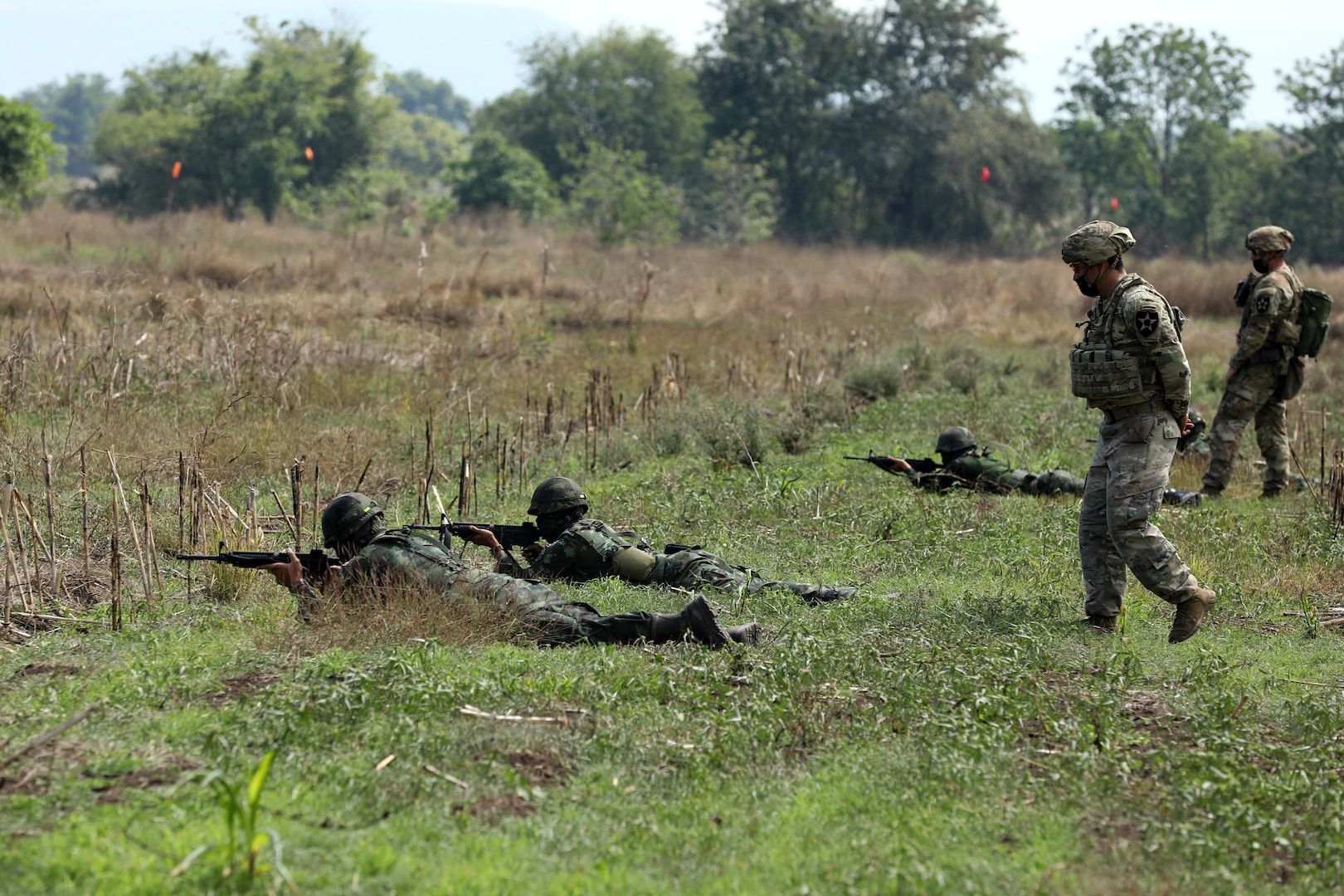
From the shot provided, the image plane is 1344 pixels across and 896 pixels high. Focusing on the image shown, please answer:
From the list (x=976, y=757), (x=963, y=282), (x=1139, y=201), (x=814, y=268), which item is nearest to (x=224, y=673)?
(x=976, y=757)

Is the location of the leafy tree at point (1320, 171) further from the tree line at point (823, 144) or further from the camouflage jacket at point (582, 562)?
the camouflage jacket at point (582, 562)

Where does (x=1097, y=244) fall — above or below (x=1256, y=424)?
above

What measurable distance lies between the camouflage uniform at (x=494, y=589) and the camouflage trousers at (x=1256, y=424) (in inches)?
213

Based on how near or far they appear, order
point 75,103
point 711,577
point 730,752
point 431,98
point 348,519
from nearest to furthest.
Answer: point 730,752, point 348,519, point 711,577, point 75,103, point 431,98

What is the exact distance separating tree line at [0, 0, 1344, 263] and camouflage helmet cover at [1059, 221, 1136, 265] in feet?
89.9

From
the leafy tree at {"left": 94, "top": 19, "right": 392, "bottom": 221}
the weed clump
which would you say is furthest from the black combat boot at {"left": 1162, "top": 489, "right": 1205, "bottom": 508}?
the leafy tree at {"left": 94, "top": 19, "right": 392, "bottom": 221}

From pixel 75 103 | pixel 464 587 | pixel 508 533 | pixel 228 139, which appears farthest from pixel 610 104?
pixel 75 103

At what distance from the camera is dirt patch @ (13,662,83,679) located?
462 cm

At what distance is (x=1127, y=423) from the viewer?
5.44 metres

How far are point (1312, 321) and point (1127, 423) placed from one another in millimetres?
4051

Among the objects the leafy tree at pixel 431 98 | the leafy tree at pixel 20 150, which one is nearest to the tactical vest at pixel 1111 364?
the leafy tree at pixel 20 150

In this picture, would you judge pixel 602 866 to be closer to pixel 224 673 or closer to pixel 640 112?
pixel 224 673

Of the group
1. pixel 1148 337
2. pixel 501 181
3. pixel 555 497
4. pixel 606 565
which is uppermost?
pixel 501 181

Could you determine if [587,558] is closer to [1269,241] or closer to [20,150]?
[1269,241]
